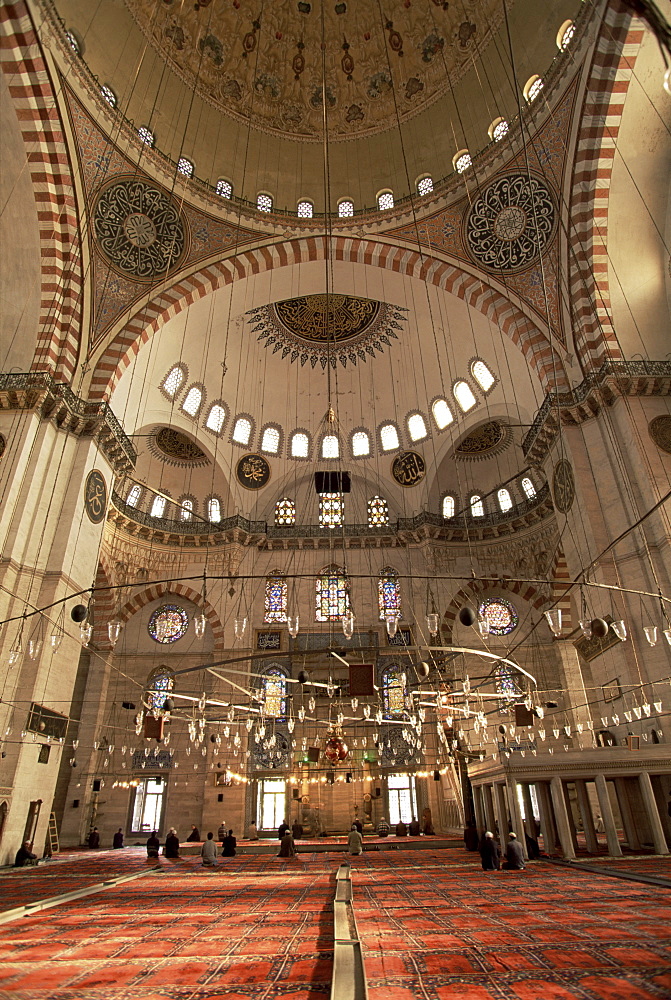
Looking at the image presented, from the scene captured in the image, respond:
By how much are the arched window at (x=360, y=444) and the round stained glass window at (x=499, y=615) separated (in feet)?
20.8

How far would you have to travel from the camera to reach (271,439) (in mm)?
19781

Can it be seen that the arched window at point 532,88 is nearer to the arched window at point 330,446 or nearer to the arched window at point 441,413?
the arched window at point 441,413

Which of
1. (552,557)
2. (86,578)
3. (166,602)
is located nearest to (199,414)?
(166,602)

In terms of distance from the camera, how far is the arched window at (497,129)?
44.5 feet

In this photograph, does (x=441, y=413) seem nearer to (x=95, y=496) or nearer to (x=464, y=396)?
(x=464, y=396)

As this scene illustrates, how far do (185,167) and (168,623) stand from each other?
12.9 m

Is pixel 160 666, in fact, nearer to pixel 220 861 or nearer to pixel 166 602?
pixel 166 602

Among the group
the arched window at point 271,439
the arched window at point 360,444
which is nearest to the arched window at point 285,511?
the arched window at point 271,439

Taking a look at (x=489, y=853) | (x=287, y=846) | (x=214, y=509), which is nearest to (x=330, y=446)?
(x=214, y=509)

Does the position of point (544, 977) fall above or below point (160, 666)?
below

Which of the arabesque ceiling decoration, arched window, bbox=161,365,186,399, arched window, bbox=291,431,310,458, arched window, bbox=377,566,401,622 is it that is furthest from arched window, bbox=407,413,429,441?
the arabesque ceiling decoration

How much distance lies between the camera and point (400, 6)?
14117mm

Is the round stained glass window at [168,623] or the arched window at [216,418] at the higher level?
the arched window at [216,418]

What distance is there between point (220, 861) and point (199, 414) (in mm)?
11815
